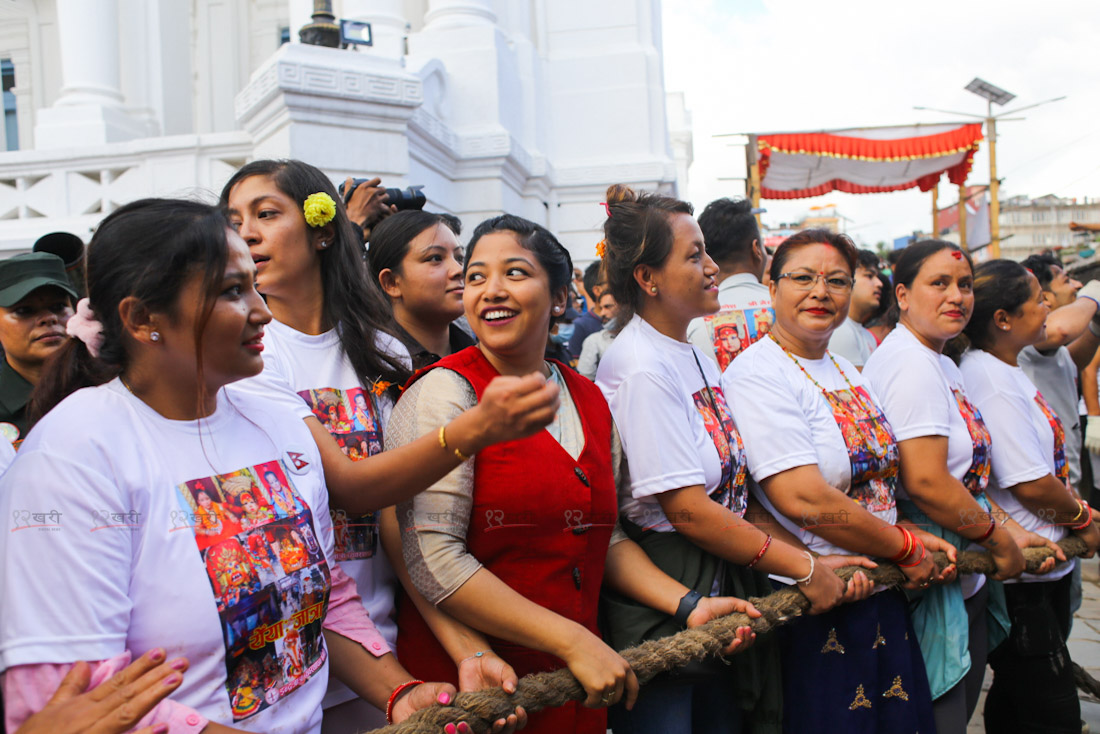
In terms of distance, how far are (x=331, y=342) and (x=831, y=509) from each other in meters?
1.52

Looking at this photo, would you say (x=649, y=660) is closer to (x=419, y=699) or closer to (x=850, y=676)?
(x=419, y=699)

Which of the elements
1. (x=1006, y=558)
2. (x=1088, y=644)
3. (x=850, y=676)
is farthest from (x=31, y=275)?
(x=1088, y=644)

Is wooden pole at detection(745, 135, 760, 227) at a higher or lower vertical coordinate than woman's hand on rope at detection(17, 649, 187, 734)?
higher

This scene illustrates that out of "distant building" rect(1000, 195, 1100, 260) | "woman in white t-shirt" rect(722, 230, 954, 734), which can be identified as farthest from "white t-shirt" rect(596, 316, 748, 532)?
"distant building" rect(1000, 195, 1100, 260)

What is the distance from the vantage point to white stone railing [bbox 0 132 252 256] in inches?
291

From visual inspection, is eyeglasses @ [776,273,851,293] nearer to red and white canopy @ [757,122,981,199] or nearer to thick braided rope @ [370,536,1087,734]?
thick braided rope @ [370,536,1087,734]

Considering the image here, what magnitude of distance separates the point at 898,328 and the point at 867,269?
1.97 metres

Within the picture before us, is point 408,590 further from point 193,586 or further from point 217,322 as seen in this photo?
point 217,322

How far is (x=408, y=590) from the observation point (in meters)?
2.03

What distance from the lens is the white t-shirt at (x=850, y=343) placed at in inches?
180

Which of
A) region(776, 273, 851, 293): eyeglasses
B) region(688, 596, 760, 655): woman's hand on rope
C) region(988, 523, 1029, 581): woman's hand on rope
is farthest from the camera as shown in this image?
region(988, 523, 1029, 581): woman's hand on rope

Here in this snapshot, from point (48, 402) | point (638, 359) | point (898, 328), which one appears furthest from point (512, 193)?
point (48, 402)

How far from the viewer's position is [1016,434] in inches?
124

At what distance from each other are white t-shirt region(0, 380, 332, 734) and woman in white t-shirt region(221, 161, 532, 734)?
0.30 m
